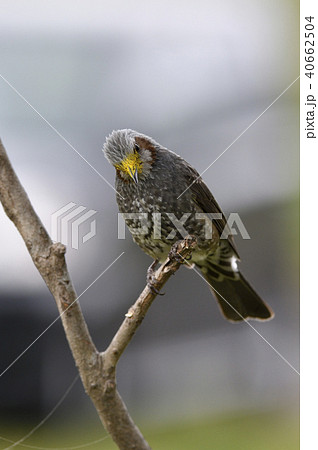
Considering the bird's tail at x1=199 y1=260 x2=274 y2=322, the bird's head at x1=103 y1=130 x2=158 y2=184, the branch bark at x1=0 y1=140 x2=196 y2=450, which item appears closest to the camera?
the branch bark at x1=0 y1=140 x2=196 y2=450

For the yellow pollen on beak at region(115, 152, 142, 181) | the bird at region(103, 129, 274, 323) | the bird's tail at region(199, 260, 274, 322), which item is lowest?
the bird's tail at region(199, 260, 274, 322)

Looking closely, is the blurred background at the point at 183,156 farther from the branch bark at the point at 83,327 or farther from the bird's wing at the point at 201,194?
the branch bark at the point at 83,327

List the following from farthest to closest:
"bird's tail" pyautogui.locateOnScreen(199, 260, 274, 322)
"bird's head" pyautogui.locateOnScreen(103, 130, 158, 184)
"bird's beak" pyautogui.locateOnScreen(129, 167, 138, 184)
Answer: "bird's tail" pyautogui.locateOnScreen(199, 260, 274, 322) < "bird's beak" pyautogui.locateOnScreen(129, 167, 138, 184) < "bird's head" pyautogui.locateOnScreen(103, 130, 158, 184)

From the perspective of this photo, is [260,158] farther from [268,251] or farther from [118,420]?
[118,420]

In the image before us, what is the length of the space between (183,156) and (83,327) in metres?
0.62

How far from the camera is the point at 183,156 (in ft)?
5.29

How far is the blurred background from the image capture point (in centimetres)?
152

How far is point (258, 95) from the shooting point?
165 cm

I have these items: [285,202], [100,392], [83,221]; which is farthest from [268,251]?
[100,392]

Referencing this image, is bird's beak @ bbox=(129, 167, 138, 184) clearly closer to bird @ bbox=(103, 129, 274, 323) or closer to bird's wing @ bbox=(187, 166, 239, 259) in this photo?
bird @ bbox=(103, 129, 274, 323)

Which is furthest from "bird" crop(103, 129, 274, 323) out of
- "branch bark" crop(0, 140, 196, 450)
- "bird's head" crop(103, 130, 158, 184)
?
"branch bark" crop(0, 140, 196, 450)

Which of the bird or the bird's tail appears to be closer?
the bird

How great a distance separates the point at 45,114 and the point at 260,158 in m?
0.66

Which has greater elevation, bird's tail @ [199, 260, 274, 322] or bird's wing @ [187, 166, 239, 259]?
bird's wing @ [187, 166, 239, 259]
